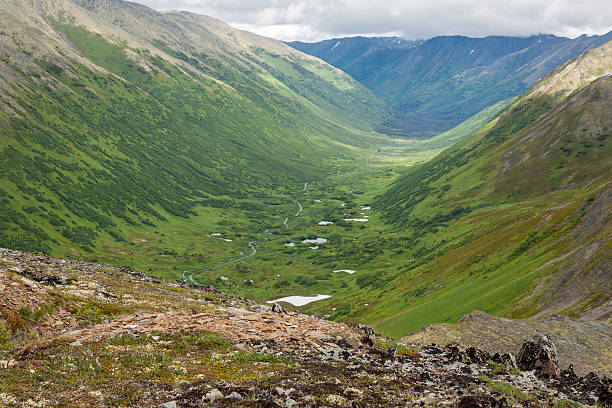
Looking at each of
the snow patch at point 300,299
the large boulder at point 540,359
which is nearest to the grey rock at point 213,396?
the large boulder at point 540,359

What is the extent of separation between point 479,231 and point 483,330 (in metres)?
131

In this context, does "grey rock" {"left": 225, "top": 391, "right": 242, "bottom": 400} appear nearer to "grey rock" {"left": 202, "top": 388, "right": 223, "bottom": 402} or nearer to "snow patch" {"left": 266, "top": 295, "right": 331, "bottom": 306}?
"grey rock" {"left": 202, "top": 388, "right": 223, "bottom": 402}

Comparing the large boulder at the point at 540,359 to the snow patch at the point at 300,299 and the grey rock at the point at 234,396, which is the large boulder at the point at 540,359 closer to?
the grey rock at the point at 234,396

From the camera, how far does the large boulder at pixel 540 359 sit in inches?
1355

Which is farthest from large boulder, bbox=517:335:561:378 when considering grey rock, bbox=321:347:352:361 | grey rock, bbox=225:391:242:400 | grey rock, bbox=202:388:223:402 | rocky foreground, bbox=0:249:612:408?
grey rock, bbox=202:388:223:402

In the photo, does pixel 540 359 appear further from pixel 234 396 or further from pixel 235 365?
pixel 234 396

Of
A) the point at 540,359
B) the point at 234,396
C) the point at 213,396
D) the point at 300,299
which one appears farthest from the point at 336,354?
the point at 300,299

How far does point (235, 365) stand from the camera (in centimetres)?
2722

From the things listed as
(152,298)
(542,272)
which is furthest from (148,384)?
(542,272)

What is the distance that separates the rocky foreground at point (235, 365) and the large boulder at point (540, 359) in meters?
0.08

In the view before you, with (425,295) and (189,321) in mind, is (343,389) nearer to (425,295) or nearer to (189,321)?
(189,321)

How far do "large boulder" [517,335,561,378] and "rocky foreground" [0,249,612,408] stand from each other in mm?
82

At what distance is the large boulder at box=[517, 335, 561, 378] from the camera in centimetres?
3441

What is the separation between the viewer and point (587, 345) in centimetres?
4328
